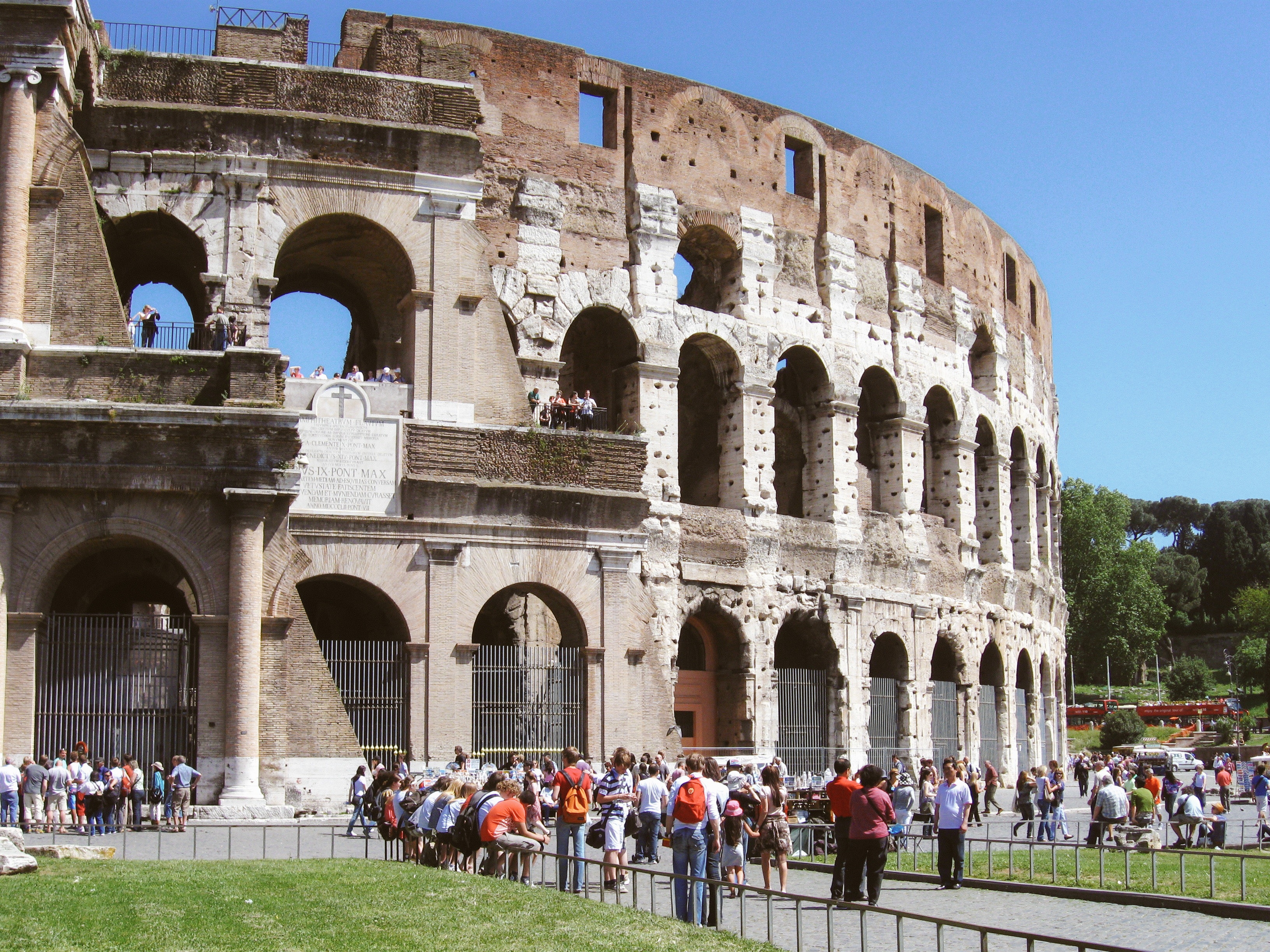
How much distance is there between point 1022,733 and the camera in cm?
3606

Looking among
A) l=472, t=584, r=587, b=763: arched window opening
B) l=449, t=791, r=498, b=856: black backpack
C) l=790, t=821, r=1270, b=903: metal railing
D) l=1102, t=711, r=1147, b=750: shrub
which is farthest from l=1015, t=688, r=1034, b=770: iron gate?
l=449, t=791, r=498, b=856: black backpack

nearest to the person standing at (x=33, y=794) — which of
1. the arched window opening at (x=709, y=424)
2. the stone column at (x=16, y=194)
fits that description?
the stone column at (x=16, y=194)

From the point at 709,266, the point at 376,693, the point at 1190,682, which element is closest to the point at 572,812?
the point at 376,693

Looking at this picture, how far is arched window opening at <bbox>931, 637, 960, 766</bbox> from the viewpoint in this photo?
31.6m

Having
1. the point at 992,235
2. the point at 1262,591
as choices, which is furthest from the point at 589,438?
the point at 1262,591

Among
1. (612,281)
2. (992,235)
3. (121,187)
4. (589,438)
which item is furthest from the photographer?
(992,235)

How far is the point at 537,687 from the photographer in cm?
2258

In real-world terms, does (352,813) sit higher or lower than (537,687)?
lower

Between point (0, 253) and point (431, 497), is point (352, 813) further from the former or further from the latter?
point (0, 253)

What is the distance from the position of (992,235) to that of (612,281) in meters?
13.6

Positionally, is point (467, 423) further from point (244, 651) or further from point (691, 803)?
point (691, 803)

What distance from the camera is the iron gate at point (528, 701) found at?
22.1 metres

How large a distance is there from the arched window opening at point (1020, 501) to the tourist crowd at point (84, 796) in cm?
2407

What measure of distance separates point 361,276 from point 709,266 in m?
7.29
